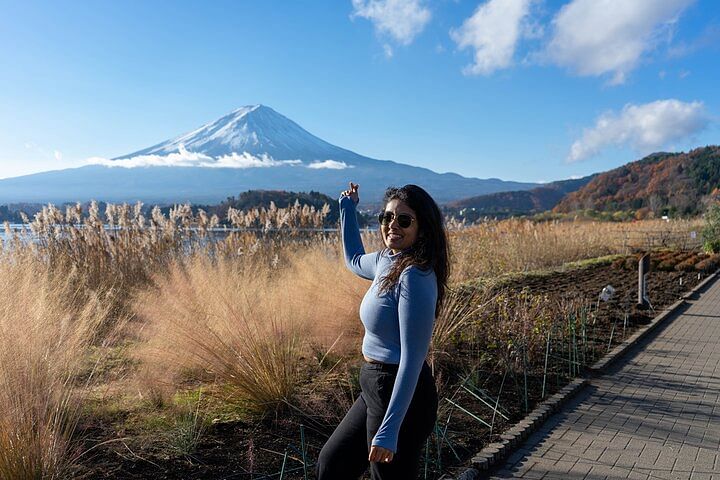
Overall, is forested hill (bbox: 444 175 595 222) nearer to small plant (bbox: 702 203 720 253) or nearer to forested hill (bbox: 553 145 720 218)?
forested hill (bbox: 553 145 720 218)

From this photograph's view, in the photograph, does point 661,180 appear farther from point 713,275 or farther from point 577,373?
point 577,373

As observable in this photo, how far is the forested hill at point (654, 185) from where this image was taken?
194 feet

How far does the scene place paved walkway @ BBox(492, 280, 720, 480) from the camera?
4.16m

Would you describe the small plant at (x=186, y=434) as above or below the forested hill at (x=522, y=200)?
below

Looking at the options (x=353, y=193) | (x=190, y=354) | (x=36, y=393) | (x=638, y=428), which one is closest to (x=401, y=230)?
(x=353, y=193)

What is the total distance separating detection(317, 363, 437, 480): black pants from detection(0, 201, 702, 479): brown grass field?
857 millimetres

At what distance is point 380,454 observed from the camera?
97.6 inches

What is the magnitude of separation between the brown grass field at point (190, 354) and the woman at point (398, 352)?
35.5 inches

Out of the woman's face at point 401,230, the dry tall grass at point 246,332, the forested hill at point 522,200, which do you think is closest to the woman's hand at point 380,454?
the woman's face at point 401,230

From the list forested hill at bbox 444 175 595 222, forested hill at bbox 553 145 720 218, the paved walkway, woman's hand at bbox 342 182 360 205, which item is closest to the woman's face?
woman's hand at bbox 342 182 360 205

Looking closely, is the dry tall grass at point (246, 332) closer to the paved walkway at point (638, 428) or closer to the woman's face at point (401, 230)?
the paved walkway at point (638, 428)

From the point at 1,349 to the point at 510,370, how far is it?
4352mm

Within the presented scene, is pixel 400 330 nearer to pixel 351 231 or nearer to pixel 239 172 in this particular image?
pixel 351 231

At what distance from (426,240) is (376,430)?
825mm
